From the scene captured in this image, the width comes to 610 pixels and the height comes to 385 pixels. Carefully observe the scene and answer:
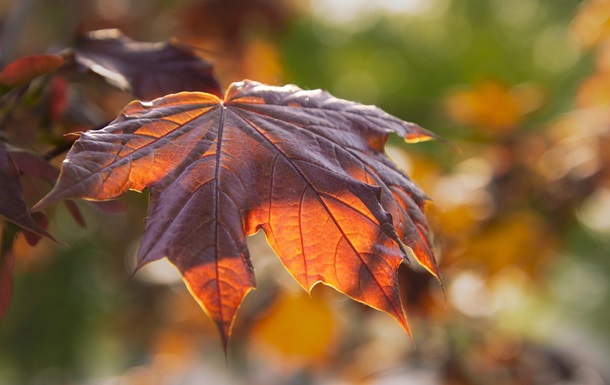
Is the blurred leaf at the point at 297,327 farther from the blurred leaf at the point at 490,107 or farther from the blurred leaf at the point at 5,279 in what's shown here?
the blurred leaf at the point at 5,279

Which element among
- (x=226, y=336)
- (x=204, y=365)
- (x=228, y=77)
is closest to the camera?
(x=226, y=336)

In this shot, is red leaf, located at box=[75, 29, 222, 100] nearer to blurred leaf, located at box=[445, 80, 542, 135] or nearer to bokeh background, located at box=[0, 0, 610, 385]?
bokeh background, located at box=[0, 0, 610, 385]

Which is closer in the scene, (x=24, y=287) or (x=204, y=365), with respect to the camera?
(x=24, y=287)

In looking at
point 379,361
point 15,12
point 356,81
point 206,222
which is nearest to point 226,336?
point 206,222

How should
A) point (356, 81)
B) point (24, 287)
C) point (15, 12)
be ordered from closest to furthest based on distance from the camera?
point (15, 12), point (24, 287), point (356, 81)

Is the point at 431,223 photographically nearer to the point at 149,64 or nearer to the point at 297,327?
the point at 149,64

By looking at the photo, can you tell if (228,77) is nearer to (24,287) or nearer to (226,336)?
(226,336)

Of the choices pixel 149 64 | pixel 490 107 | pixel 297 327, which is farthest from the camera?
pixel 297 327

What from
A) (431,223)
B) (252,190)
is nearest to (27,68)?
(252,190)
